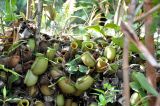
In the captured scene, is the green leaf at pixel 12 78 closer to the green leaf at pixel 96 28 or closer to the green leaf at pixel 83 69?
the green leaf at pixel 83 69

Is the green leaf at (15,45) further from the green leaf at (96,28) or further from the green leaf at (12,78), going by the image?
the green leaf at (96,28)

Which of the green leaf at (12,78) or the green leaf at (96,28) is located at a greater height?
the green leaf at (96,28)

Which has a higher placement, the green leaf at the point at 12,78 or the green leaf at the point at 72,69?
the green leaf at the point at 72,69

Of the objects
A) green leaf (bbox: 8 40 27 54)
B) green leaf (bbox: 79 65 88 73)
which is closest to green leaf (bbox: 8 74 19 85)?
green leaf (bbox: 8 40 27 54)

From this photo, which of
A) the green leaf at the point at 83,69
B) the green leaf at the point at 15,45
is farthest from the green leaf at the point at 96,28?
the green leaf at the point at 15,45

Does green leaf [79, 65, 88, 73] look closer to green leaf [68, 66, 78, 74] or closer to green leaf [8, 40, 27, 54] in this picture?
green leaf [68, 66, 78, 74]

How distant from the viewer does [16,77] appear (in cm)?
120

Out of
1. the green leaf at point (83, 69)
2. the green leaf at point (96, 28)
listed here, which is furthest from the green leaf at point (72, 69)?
the green leaf at point (96, 28)

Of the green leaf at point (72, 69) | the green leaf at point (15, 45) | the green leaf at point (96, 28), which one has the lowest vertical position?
the green leaf at point (72, 69)

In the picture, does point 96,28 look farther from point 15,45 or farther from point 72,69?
point 15,45

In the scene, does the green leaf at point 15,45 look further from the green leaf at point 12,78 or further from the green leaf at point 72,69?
the green leaf at point 72,69

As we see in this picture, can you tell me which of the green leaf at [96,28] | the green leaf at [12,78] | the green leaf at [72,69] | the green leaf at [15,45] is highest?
the green leaf at [96,28]

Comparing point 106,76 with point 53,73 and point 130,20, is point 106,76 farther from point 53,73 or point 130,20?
point 130,20

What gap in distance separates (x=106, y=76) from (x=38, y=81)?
0.25m
